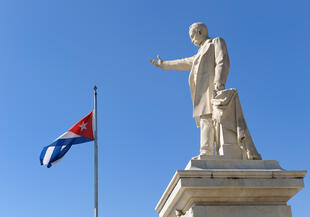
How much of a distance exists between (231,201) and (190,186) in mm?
823

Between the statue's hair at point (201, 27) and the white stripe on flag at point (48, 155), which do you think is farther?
the white stripe on flag at point (48, 155)

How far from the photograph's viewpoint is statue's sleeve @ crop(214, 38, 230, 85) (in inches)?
373

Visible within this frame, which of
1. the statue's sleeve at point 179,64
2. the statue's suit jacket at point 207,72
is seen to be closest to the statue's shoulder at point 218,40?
the statue's suit jacket at point 207,72

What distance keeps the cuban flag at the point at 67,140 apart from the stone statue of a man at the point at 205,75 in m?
8.14

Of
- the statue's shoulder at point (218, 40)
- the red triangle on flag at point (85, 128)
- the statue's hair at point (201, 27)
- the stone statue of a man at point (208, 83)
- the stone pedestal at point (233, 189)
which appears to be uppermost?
the red triangle on flag at point (85, 128)

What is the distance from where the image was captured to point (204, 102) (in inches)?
380

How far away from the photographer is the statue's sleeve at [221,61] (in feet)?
31.1

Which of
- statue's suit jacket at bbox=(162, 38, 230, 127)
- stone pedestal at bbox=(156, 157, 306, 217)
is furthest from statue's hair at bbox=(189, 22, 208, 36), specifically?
stone pedestal at bbox=(156, 157, 306, 217)

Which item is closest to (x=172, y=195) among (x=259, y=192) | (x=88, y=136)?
(x=259, y=192)

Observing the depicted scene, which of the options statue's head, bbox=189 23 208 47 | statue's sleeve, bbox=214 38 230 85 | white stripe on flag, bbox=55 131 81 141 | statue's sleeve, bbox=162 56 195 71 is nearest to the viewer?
statue's sleeve, bbox=214 38 230 85

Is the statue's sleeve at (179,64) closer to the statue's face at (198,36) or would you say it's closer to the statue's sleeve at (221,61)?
the statue's face at (198,36)

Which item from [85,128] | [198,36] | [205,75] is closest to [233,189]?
[205,75]

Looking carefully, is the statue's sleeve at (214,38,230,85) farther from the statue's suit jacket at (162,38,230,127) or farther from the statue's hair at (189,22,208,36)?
the statue's hair at (189,22,208,36)

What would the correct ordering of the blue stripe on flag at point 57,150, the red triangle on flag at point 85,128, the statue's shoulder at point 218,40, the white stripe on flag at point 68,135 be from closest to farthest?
1. the statue's shoulder at point 218,40
2. the blue stripe on flag at point 57,150
3. the white stripe on flag at point 68,135
4. the red triangle on flag at point 85,128
